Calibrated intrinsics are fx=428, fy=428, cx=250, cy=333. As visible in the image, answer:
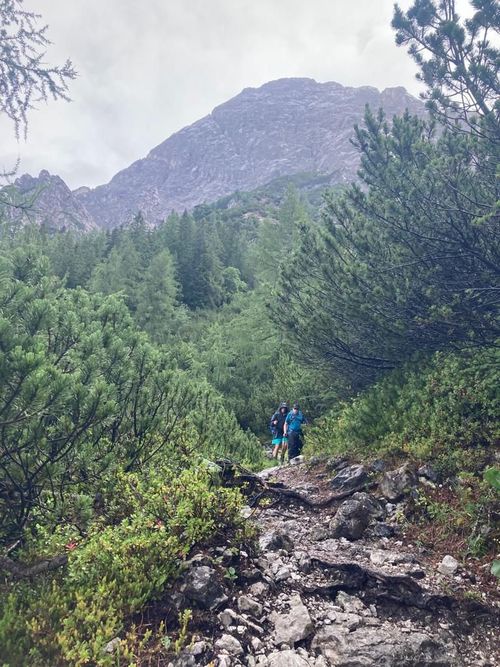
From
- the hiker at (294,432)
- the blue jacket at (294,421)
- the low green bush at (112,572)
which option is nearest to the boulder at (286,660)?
the low green bush at (112,572)

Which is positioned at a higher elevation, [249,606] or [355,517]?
[249,606]

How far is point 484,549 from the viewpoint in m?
5.01

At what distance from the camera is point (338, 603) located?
14.4ft

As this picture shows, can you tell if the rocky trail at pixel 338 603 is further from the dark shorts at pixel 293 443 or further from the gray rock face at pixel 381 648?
the dark shorts at pixel 293 443

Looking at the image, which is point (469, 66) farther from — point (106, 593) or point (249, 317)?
point (249, 317)

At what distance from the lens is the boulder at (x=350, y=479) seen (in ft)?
23.7

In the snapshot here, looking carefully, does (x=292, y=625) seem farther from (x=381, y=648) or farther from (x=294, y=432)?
(x=294, y=432)

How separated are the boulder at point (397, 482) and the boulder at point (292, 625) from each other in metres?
2.90

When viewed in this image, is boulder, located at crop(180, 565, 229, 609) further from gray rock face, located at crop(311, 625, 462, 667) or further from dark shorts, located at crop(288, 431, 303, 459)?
dark shorts, located at crop(288, 431, 303, 459)

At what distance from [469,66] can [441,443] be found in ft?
23.4

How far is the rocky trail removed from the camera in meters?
3.64

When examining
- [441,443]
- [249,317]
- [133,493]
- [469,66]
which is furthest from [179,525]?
[249,317]

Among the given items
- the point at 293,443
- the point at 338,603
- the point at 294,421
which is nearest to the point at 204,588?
the point at 338,603

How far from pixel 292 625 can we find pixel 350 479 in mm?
3709
